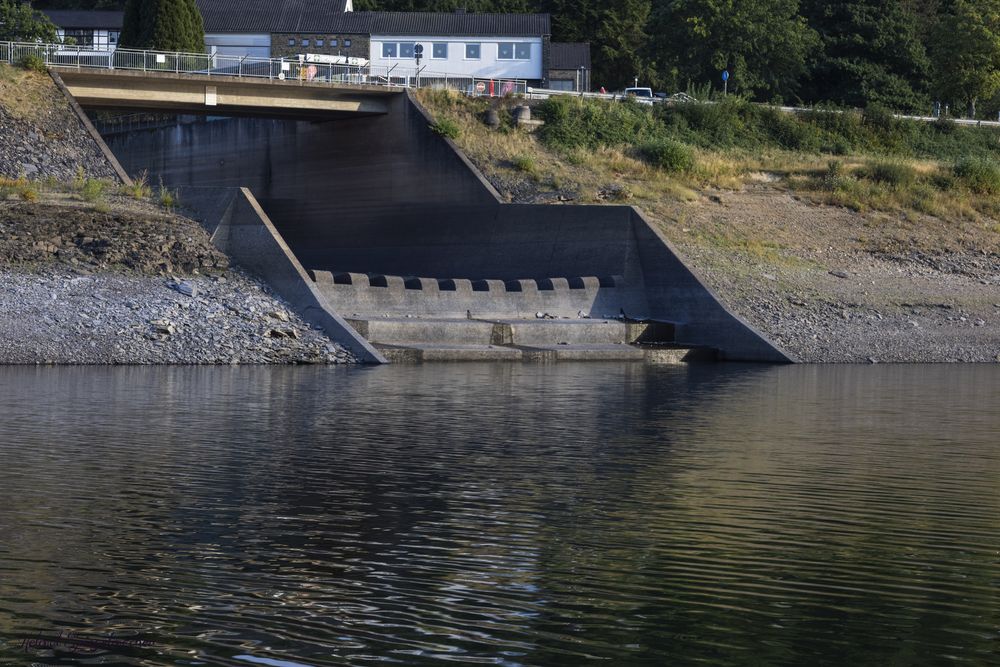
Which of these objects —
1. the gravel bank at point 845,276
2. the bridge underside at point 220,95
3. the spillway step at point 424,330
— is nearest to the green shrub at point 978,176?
the gravel bank at point 845,276

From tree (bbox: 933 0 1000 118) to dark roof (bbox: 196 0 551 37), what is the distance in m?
24.5

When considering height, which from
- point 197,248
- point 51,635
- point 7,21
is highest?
point 7,21

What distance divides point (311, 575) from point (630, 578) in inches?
95.5

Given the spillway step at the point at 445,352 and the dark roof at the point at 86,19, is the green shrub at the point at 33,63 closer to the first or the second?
the spillway step at the point at 445,352

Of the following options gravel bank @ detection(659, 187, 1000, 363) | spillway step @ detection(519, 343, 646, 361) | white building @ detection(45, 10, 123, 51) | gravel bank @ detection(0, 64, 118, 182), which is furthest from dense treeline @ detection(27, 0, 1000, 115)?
white building @ detection(45, 10, 123, 51)

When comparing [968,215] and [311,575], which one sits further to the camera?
[968,215]

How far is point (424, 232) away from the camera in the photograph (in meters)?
50.0

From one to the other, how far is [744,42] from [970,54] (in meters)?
12.5

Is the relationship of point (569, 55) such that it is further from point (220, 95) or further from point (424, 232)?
point (220, 95)

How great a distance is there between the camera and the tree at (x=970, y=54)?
74000mm

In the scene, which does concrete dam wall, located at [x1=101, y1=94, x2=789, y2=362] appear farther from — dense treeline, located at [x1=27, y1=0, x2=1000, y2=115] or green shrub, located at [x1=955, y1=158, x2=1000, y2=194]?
dense treeline, located at [x1=27, y1=0, x2=1000, y2=115]

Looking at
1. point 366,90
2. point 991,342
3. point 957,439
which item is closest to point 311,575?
point 957,439

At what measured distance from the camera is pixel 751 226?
47.8 m

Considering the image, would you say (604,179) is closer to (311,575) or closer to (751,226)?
(751,226)
